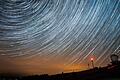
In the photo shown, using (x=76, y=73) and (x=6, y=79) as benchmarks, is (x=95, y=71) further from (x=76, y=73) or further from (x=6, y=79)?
(x=6, y=79)

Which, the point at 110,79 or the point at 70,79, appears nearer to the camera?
the point at 110,79

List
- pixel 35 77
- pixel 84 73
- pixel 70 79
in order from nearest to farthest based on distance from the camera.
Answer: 1. pixel 84 73
2. pixel 70 79
3. pixel 35 77

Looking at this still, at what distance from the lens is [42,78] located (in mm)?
20734

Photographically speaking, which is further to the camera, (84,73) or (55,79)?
(55,79)

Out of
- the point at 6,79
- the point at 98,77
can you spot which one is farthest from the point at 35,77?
the point at 6,79

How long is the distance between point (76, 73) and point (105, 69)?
9.90ft

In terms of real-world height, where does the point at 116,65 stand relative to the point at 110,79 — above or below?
above

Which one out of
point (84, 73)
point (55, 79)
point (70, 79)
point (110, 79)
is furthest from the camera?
point (55, 79)

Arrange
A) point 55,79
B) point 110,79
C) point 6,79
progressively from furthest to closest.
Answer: point 6,79 → point 55,79 → point 110,79

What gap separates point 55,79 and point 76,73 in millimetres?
2764

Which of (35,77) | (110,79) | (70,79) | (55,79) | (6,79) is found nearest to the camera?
(110,79)

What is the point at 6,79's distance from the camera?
3747cm

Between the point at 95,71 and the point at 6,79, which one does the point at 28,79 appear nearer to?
the point at 95,71

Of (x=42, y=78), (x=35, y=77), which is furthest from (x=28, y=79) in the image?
(x=42, y=78)
